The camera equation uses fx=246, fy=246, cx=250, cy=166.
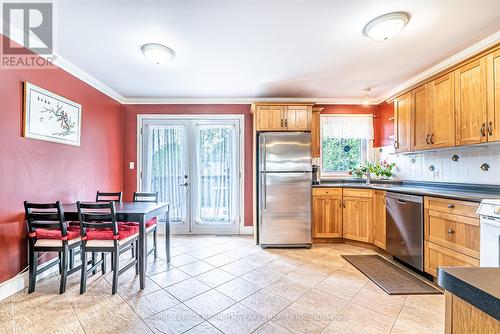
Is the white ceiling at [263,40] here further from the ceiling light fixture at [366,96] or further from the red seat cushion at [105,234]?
the red seat cushion at [105,234]

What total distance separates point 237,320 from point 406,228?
6.98 ft

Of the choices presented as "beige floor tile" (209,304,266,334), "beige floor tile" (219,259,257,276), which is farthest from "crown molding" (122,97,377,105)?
"beige floor tile" (209,304,266,334)

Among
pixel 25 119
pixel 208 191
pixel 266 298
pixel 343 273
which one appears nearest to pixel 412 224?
pixel 343 273

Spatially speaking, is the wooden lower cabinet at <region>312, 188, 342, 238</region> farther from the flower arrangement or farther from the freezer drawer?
the flower arrangement

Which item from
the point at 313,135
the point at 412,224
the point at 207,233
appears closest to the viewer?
the point at 412,224

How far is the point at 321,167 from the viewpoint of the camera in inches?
170

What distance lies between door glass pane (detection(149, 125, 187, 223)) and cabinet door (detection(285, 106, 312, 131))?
73.3 inches

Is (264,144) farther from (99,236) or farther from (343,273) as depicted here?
(99,236)

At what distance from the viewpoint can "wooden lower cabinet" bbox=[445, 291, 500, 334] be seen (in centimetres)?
50

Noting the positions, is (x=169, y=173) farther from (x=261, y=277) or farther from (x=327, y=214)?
(x=327, y=214)

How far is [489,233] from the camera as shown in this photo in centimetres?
185

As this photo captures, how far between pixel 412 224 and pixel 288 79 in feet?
7.58

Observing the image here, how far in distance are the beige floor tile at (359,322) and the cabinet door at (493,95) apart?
6.03 feet

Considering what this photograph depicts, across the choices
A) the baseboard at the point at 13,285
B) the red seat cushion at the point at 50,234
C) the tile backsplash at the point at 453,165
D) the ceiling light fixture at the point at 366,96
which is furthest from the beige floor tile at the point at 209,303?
the ceiling light fixture at the point at 366,96
